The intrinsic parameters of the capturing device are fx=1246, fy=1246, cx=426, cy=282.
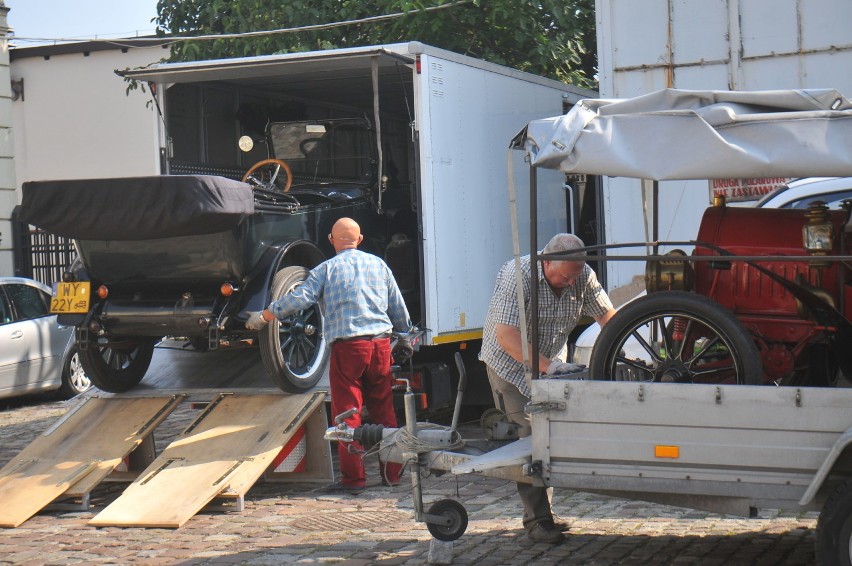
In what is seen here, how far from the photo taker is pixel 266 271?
889cm

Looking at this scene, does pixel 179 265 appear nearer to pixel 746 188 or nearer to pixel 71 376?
pixel 746 188

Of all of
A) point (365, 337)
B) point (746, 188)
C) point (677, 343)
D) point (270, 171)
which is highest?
point (270, 171)

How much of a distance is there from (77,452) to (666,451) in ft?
15.4

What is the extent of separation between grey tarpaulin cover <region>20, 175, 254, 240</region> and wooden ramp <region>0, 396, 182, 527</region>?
1314 mm

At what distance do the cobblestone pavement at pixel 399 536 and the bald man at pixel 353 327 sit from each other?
1.74ft

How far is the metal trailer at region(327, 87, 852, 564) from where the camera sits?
17.1 ft

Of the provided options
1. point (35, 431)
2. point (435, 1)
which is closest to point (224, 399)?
point (35, 431)

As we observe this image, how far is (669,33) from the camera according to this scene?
1049cm

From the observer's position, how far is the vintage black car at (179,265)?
27.5ft

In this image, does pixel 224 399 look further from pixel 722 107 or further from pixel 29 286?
pixel 29 286

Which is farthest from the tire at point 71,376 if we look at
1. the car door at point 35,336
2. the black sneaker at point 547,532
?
the black sneaker at point 547,532

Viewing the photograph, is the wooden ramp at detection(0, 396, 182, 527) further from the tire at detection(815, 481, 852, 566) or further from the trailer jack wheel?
the tire at detection(815, 481, 852, 566)

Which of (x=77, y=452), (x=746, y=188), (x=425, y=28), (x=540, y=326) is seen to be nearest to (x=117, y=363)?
(x=77, y=452)

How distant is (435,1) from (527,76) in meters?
4.55
